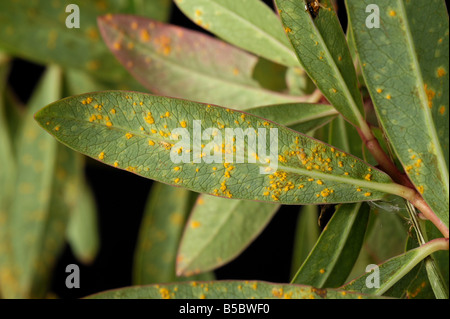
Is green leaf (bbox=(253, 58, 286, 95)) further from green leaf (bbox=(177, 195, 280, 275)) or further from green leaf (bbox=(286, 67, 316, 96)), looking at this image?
green leaf (bbox=(177, 195, 280, 275))

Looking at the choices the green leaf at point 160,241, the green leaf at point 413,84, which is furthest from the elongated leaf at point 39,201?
the green leaf at point 413,84

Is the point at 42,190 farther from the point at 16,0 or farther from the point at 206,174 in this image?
the point at 206,174

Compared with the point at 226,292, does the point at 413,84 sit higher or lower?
higher

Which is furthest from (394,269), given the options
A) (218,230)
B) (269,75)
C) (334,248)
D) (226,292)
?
Result: (269,75)

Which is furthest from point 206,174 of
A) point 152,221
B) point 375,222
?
point 152,221

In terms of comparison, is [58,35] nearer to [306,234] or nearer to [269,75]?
[269,75]

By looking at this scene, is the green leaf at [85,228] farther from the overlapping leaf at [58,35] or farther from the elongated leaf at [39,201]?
the overlapping leaf at [58,35]
